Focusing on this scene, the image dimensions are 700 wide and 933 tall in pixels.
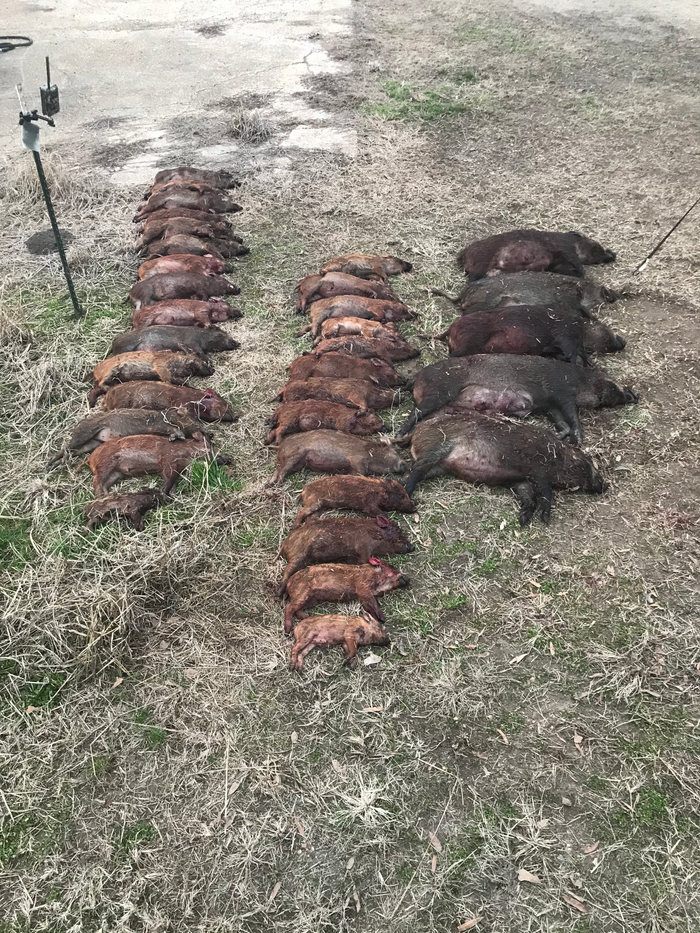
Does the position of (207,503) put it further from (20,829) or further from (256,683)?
(20,829)

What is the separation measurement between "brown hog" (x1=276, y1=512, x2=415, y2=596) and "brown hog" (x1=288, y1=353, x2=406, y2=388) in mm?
1625

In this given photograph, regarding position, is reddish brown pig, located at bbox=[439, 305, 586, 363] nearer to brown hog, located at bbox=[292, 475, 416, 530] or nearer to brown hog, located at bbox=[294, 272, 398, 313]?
brown hog, located at bbox=[294, 272, 398, 313]

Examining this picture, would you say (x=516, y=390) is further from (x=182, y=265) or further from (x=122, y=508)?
(x=182, y=265)

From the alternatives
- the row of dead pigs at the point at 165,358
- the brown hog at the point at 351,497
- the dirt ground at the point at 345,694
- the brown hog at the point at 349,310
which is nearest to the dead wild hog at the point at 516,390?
the dirt ground at the point at 345,694

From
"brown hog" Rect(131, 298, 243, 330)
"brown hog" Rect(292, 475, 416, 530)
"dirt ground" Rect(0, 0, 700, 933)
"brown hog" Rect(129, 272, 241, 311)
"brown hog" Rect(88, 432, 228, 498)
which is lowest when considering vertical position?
"dirt ground" Rect(0, 0, 700, 933)

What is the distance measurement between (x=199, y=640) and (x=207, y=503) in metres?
1.11

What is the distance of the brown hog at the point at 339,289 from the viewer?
21.8 feet

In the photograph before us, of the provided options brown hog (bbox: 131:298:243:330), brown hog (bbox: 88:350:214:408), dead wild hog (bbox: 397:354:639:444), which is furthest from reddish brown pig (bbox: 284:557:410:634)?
brown hog (bbox: 131:298:243:330)

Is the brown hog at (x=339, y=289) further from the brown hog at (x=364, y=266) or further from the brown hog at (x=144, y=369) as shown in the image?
the brown hog at (x=144, y=369)

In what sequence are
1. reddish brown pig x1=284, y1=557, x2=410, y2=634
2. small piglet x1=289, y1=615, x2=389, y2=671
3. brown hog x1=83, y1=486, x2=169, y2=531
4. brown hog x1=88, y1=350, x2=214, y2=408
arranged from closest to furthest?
1. small piglet x1=289, y1=615, x2=389, y2=671
2. reddish brown pig x1=284, y1=557, x2=410, y2=634
3. brown hog x1=83, y1=486, x2=169, y2=531
4. brown hog x1=88, y1=350, x2=214, y2=408

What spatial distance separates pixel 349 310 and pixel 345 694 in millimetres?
3802

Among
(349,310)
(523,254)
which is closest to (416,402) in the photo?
(349,310)

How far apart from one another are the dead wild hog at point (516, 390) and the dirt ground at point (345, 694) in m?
0.21

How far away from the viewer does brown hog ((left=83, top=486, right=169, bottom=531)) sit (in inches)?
185
